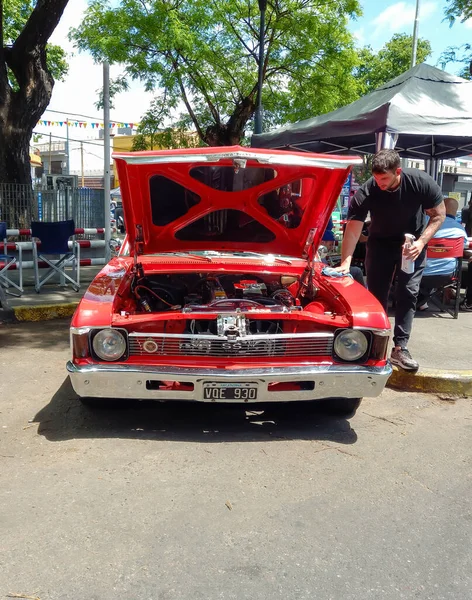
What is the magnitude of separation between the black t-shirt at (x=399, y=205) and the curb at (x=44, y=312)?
13.8 ft

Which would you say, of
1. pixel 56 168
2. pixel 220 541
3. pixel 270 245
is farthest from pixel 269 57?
pixel 56 168

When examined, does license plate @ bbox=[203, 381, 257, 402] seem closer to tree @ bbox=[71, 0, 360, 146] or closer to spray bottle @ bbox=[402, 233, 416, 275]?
spray bottle @ bbox=[402, 233, 416, 275]

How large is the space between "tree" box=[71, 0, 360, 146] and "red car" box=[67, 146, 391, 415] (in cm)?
1164

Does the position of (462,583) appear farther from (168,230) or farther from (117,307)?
(168,230)

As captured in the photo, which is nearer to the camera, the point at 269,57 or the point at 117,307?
the point at 117,307

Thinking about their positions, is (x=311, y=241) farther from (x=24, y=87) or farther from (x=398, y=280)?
(x=24, y=87)

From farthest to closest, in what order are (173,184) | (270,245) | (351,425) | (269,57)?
(269,57)
(270,245)
(173,184)
(351,425)

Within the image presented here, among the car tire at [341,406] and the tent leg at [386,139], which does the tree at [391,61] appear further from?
the car tire at [341,406]

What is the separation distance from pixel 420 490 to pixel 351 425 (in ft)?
3.11

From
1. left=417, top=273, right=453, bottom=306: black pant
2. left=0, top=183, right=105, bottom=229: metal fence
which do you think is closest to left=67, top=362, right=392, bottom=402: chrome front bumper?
left=417, top=273, right=453, bottom=306: black pant

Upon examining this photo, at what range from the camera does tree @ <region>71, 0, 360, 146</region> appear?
1538cm

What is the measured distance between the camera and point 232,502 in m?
3.03

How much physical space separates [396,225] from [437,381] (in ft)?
4.51

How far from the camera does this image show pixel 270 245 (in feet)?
16.6
